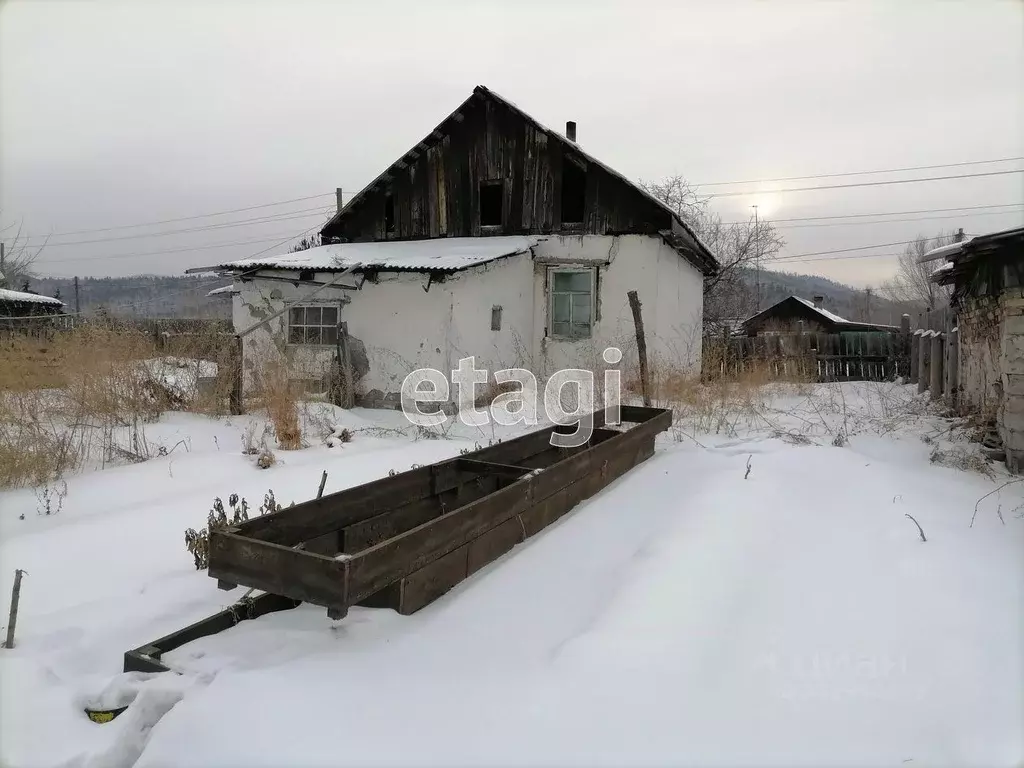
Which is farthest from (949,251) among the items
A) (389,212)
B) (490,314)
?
(389,212)

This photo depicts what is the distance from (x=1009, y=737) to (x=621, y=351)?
9.49m

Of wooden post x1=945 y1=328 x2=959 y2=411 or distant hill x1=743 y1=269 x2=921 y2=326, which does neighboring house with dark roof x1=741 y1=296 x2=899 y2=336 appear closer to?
wooden post x1=945 y1=328 x2=959 y2=411

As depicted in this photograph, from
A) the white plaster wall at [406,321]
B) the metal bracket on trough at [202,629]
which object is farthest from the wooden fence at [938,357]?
the metal bracket on trough at [202,629]

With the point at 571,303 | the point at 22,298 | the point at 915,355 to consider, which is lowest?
the point at 915,355

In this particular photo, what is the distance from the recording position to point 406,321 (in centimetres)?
1032

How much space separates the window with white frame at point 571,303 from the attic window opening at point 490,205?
1.68m

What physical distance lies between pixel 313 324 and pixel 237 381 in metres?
2.86

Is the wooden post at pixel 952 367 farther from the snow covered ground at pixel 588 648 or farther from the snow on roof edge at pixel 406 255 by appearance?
the snow on roof edge at pixel 406 255

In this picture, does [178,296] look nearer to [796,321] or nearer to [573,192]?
[573,192]

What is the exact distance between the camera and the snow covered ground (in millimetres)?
2309

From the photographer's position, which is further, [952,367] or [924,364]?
[924,364]

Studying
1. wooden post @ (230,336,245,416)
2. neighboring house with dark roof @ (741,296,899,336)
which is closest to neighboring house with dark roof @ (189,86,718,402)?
wooden post @ (230,336,245,416)

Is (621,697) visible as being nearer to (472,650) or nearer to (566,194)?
(472,650)

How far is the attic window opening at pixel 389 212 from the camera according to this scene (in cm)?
1335
